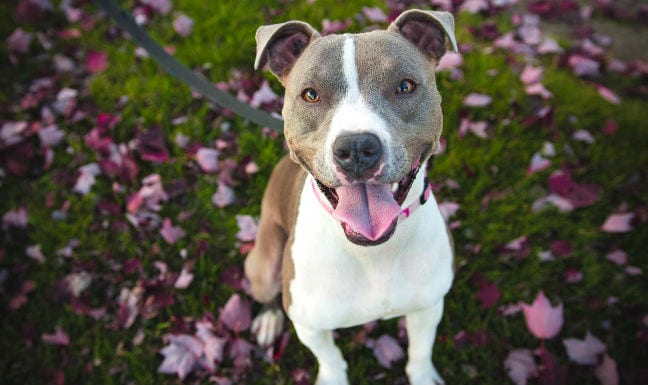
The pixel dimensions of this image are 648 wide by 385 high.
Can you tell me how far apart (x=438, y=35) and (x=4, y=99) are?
4.30 metres

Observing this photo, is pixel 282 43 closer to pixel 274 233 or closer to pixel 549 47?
pixel 274 233

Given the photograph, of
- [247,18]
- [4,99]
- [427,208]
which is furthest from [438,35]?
[4,99]

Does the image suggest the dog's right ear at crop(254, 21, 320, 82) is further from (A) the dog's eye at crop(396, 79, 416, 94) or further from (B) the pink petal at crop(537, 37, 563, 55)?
(B) the pink petal at crop(537, 37, 563, 55)

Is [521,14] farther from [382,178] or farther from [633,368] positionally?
[382,178]

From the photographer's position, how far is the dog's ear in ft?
7.07

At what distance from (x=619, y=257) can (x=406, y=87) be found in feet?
7.96

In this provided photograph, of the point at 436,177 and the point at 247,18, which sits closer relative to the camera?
the point at 436,177

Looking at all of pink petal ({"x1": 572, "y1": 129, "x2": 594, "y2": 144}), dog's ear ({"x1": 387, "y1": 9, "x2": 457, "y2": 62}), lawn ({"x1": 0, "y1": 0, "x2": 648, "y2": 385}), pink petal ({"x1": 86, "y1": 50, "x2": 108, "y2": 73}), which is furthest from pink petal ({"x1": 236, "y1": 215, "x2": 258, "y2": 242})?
pink petal ({"x1": 572, "y1": 129, "x2": 594, "y2": 144})

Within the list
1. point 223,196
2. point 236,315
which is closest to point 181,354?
point 236,315

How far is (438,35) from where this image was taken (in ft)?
7.53

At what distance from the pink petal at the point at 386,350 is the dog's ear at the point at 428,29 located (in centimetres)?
180

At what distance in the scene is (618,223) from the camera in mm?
3635

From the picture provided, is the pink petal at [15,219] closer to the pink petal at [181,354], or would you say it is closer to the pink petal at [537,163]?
the pink petal at [181,354]

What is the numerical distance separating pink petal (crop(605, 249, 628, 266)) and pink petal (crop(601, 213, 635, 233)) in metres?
0.16
